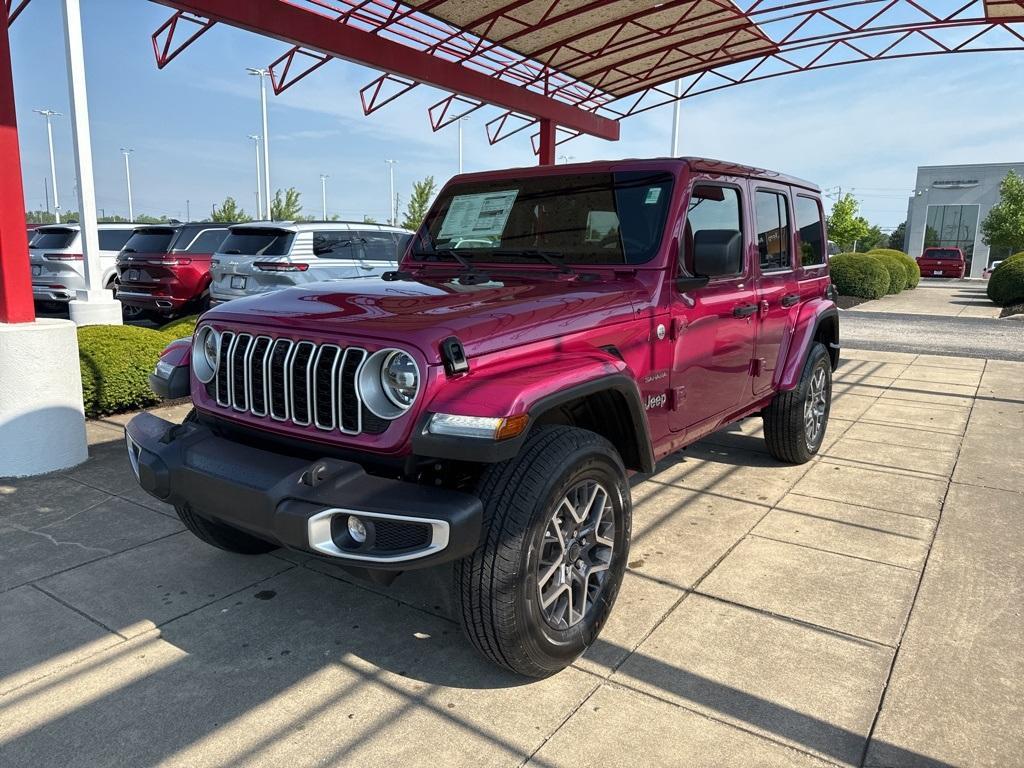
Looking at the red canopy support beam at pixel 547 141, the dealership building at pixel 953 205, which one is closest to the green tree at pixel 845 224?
the dealership building at pixel 953 205

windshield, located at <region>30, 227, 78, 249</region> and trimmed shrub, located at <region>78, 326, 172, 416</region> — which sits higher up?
windshield, located at <region>30, 227, 78, 249</region>

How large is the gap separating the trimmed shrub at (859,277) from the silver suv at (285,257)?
15.1 meters

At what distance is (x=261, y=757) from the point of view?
2.35 meters

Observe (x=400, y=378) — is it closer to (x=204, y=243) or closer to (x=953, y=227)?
(x=204, y=243)

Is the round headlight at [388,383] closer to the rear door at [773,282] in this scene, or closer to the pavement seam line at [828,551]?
the pavement seam line at [828,551]

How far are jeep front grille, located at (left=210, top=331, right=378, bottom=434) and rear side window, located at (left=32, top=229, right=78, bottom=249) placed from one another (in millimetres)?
11129

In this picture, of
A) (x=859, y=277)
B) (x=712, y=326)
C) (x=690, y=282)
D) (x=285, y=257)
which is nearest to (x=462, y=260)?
(x=690, y=282)

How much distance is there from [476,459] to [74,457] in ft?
13.2

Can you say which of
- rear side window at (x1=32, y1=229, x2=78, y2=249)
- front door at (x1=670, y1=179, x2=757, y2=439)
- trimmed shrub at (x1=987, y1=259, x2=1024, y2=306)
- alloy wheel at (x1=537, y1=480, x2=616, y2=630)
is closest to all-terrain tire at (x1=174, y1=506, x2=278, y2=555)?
alloy wheel at (x1=537, y1=480, x2=616, y2=630)

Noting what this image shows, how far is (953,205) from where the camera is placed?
64375 mm

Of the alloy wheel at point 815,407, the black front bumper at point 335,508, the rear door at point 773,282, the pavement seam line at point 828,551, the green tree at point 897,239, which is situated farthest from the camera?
the green tree at point 897,239

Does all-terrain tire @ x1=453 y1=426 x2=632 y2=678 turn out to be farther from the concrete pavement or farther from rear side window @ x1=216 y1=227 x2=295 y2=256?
rear side window @ x1=216 y1=227 x2=295 y2=256

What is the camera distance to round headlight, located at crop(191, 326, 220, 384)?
3.16 metres

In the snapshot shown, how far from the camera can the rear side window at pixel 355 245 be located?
10047 millimetres
